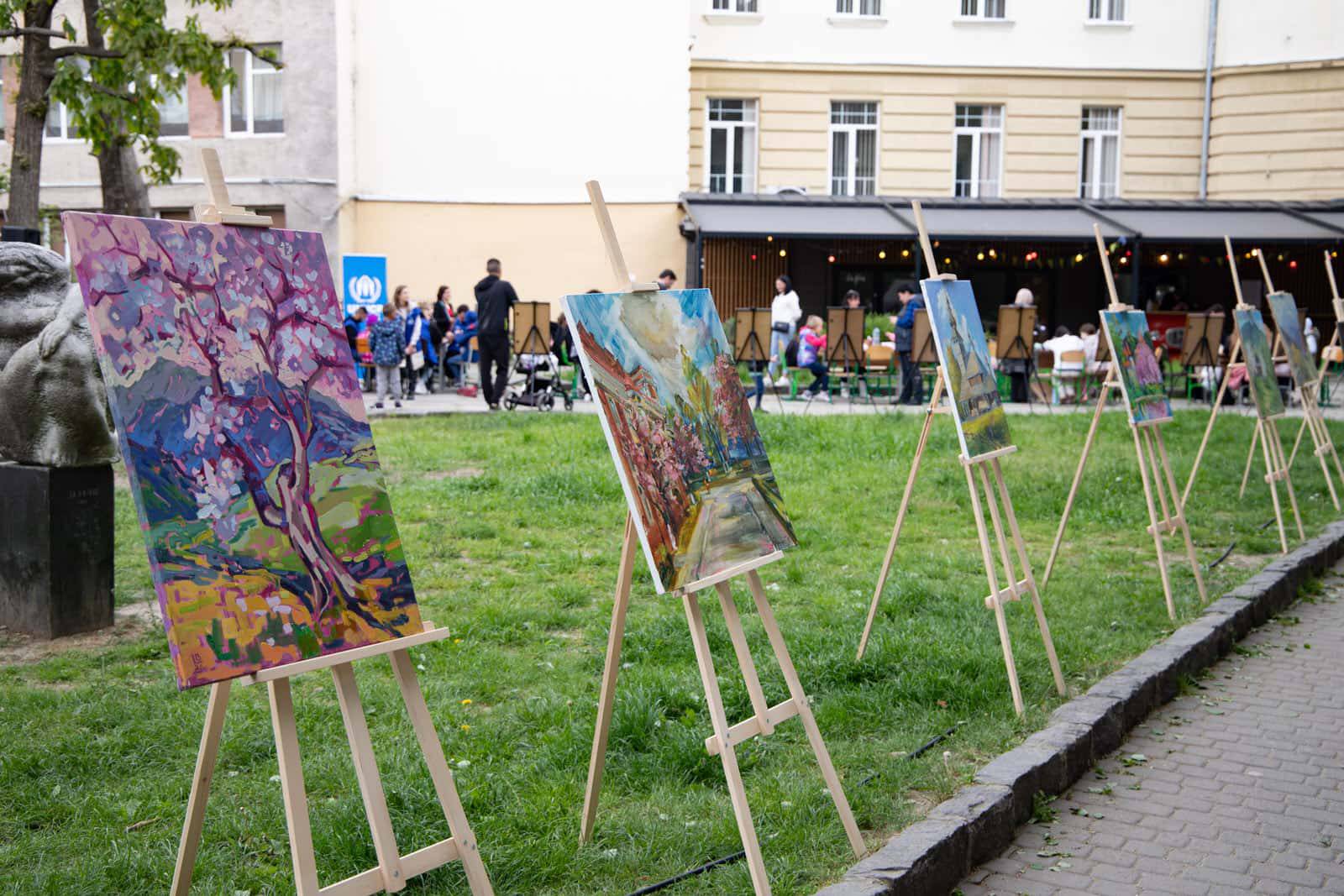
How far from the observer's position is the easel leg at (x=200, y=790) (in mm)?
3289

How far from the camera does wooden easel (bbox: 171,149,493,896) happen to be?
3.04m

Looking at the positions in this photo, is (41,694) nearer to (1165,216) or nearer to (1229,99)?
(1165,216)

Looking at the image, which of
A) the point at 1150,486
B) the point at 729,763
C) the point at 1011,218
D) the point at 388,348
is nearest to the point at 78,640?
the point at 729,763

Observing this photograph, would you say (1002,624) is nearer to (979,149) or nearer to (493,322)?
(493,322)

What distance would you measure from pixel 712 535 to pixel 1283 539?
20.5 ft

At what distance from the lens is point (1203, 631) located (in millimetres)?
6691

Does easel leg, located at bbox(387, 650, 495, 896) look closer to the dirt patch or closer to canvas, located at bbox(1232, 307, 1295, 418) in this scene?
the dirt patch

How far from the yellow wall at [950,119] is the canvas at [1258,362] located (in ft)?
52.4

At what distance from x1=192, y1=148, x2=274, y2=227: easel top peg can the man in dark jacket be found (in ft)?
40.6

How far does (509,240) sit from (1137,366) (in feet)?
59.9

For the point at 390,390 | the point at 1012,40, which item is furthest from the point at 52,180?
the point at 1012,40

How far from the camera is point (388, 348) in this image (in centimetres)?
1680

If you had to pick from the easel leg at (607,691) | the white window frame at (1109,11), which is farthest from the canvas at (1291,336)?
the white window frame at (1109,11)

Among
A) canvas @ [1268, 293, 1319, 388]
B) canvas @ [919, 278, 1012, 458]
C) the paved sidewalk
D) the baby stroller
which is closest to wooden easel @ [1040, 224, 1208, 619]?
the paved sidewalk
